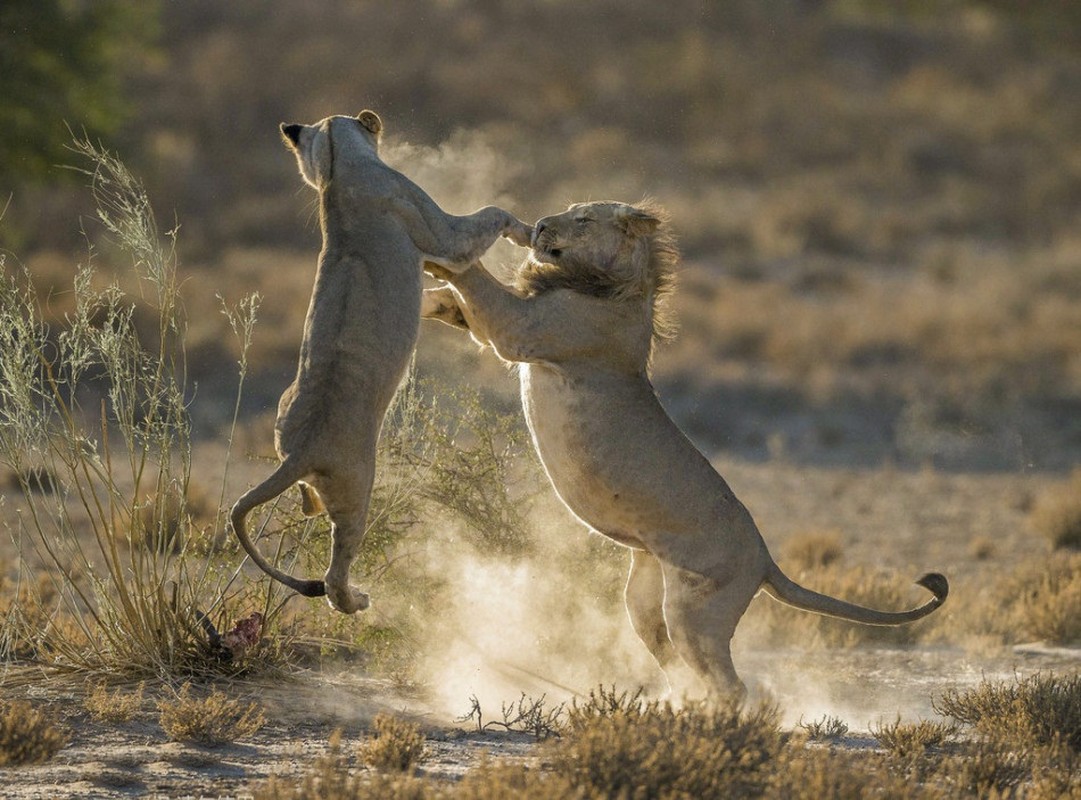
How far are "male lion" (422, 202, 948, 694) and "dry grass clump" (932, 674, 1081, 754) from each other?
24.7 inches

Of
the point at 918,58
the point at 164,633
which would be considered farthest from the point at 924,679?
the point at 918,58

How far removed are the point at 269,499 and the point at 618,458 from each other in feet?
5.73

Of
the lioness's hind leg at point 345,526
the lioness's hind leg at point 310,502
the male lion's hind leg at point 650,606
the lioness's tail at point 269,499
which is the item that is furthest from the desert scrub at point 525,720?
the lioness's hind leg at point 310,502

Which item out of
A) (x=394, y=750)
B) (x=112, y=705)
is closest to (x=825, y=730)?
(x=394, y=750)

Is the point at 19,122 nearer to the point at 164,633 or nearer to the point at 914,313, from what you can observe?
the point at 914,313

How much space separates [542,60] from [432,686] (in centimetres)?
3590

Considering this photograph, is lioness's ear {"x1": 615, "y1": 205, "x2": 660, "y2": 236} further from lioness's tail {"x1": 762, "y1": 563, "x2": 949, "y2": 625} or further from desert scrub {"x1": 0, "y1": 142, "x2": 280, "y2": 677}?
desert scrub {"x1": 0, "y1": 142, "x2": 280, "y2": 677}

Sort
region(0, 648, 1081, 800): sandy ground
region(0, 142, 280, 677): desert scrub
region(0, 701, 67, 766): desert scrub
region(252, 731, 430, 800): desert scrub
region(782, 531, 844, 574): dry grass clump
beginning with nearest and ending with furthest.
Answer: region(252, 731, 430, 800): desert scrub → region(0, 648, 1081, 800): sandy ground → region(0, 701, 67, 766): desert scrub → region(0, 142, 280, 677): desert scrub → region(782, 531, 844, 574): dry grass clump

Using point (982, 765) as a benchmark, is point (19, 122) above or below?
above

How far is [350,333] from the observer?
22.3 ft

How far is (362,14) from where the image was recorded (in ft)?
147

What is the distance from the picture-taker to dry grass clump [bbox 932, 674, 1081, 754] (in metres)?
7.89

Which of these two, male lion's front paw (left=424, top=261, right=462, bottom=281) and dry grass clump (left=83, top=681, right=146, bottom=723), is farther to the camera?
dry grass clump (left=83, top=681, right=146, bottom=723)

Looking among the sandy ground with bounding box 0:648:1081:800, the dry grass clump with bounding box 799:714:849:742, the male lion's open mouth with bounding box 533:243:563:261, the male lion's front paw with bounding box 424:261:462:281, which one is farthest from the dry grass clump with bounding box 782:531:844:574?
the male lion's front paw with bounding box 424:261:462:281
